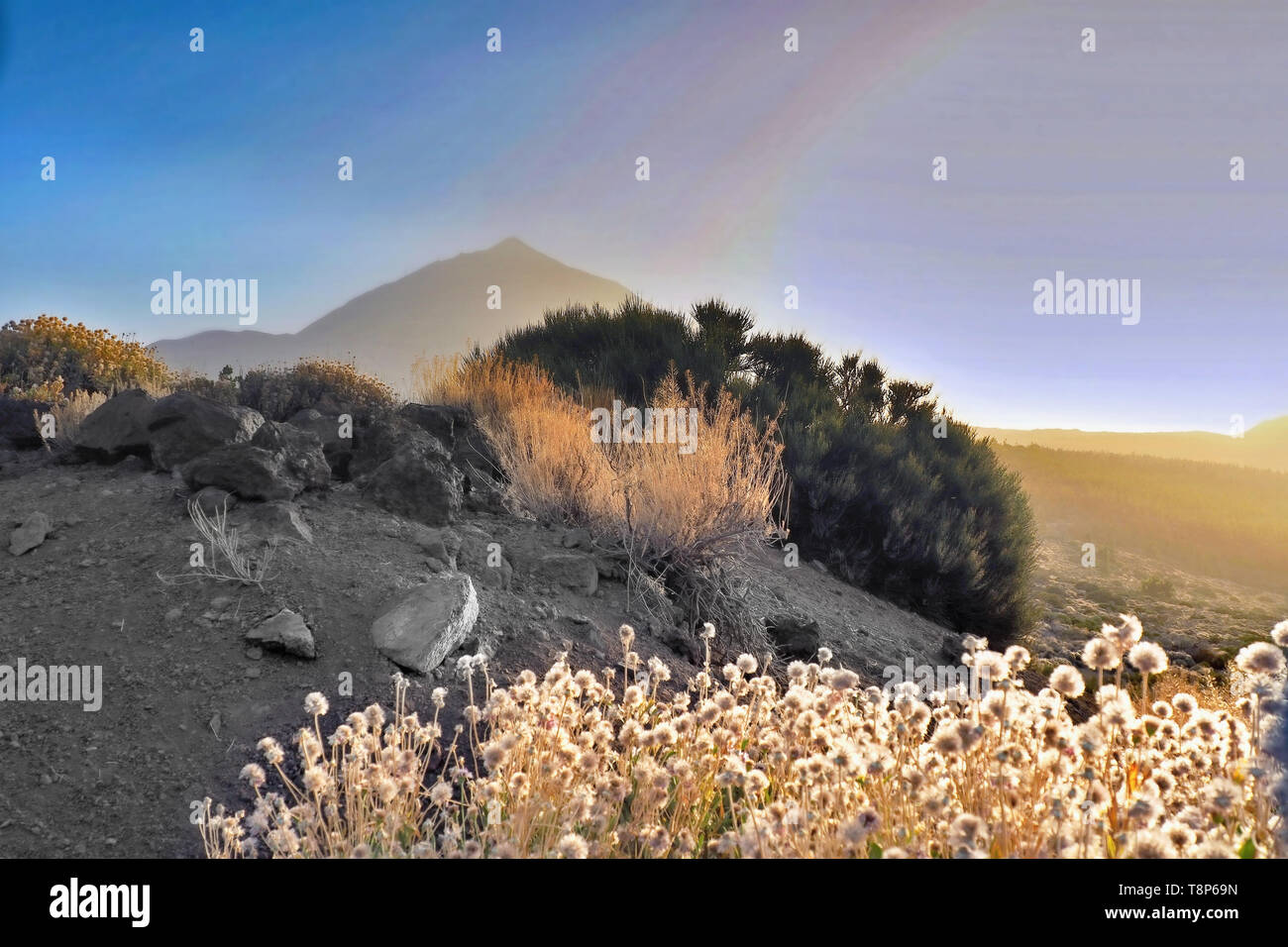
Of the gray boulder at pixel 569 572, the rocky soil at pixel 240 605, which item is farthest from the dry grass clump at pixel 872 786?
the gray boulder at pixel 569 572

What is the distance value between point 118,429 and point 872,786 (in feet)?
21.3

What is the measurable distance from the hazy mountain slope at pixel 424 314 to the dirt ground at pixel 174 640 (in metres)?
75.9

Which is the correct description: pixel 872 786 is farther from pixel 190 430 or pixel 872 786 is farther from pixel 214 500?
pixel 190 430

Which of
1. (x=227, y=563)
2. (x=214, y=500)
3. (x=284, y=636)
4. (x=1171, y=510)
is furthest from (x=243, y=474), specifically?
(x=1171, y=510)

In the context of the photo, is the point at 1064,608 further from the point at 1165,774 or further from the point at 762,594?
the point at 1165,774

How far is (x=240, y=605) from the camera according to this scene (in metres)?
4.56

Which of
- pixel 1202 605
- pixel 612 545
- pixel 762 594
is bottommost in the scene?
pixel 1202 605

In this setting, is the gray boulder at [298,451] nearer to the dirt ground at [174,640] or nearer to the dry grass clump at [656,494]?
the dirt ground at [174,640]

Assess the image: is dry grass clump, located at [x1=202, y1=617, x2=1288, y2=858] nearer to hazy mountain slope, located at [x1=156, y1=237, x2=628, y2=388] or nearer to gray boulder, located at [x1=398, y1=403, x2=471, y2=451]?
gray boulder, located at [x1=398, y1=403, x2=471, y2=451]

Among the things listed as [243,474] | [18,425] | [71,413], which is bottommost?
[243,474]

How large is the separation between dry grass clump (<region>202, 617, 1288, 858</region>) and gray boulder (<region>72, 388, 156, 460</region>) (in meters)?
4.48

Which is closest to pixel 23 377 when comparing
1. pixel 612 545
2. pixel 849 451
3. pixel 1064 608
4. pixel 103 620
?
pixel 103 620

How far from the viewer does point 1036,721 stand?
97.6 inches
